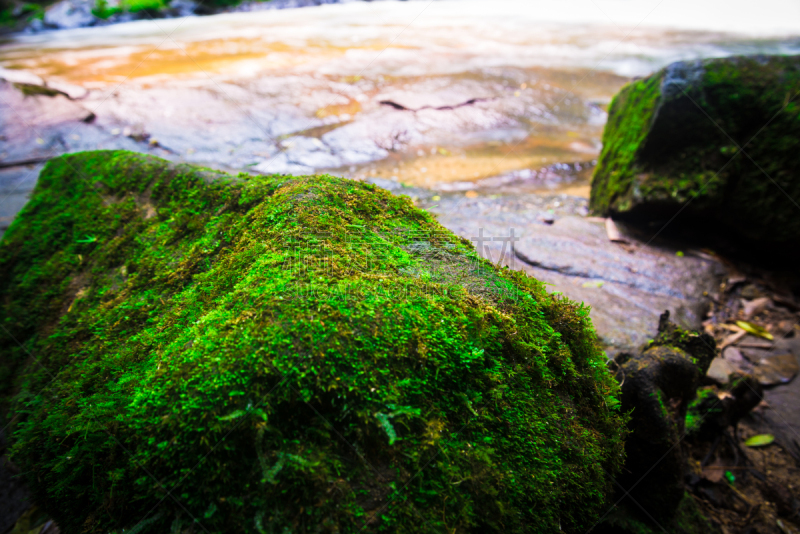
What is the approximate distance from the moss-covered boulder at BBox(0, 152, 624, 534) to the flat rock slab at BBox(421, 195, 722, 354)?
1.70 metres

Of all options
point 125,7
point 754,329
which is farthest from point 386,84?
point 125,7

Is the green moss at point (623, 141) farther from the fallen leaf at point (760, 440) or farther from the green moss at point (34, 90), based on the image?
the green moss at point (34, 90)

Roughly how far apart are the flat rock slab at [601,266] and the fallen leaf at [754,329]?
1.39 ft

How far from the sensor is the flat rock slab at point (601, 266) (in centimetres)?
351

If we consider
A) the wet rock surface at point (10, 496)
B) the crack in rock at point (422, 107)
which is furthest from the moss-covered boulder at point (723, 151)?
the wet rock surface at point (10, 496)

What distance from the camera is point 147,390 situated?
4.65 ft

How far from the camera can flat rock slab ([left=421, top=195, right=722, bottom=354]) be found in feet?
11.5

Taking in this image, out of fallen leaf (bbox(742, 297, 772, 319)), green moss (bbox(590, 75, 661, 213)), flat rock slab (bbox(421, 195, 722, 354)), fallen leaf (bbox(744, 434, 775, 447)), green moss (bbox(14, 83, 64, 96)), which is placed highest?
green moss (bbox(590, 75, 661, 213))

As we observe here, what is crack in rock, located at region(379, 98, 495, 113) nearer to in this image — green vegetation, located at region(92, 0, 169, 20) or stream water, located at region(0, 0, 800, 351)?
stream water, located at region(0, 0, 800, 351)

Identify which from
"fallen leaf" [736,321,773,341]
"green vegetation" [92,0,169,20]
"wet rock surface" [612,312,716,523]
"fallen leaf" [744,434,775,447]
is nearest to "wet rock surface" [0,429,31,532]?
"wet rock surface" [612,312,716,523]

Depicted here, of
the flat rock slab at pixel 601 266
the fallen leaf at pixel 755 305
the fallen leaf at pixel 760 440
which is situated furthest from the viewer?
the fallen leaf at pixel 755 305

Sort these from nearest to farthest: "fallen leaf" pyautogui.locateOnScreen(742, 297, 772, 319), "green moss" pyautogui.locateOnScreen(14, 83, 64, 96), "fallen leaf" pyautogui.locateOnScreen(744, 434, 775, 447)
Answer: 1. "fallen leaf" pyautogui.locateOnScreen(744, 434, 775, 447)
2. "fallen leaf" pyautogui.locateOnScreen(742, 297, 772, 319)
3. "green moss" pyautogui.locateOnScreen(14, 83, 64, 96)

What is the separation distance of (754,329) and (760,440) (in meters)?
1.26

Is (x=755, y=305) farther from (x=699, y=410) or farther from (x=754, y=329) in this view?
(x=699, y=410)
